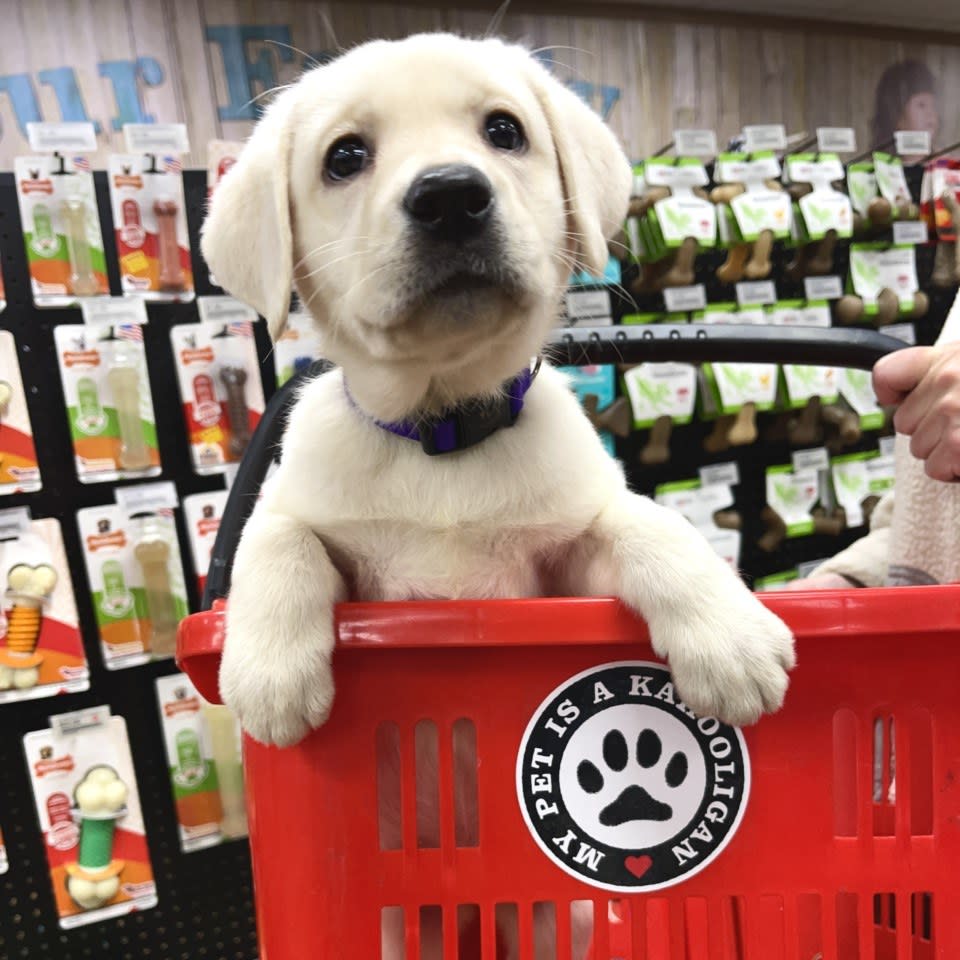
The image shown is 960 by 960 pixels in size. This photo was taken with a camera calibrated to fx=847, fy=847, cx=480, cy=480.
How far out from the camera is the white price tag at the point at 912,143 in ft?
9.01

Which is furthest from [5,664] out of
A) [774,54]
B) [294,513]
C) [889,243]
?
[774,54]

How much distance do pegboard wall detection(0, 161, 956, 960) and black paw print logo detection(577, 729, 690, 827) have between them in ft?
5.19

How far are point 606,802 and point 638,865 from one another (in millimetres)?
48

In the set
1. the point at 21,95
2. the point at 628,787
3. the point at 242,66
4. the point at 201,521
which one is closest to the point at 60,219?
the point at 21,95

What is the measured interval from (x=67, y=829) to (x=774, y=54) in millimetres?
3344

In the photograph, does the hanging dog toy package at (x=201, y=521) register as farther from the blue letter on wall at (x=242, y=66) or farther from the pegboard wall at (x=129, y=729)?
the blue letter on wall at (x=242, y=66)

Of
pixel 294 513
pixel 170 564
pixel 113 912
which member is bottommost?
pixel 113 912

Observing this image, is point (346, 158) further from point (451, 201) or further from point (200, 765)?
point (200, 765)

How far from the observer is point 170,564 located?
6.80 feet

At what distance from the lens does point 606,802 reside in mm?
592

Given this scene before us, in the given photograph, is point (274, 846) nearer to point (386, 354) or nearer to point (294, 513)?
point (294, 513)

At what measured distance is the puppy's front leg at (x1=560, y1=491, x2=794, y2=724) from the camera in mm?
595

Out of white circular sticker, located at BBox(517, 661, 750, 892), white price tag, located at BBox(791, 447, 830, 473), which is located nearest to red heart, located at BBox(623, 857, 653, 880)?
white circular sticker, located at BBox(517, 661, 750, 892)

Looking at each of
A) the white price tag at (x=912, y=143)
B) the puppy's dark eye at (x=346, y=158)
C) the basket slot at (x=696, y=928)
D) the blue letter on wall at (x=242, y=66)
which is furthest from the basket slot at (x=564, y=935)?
the white price tag at (x=912, y=143)
